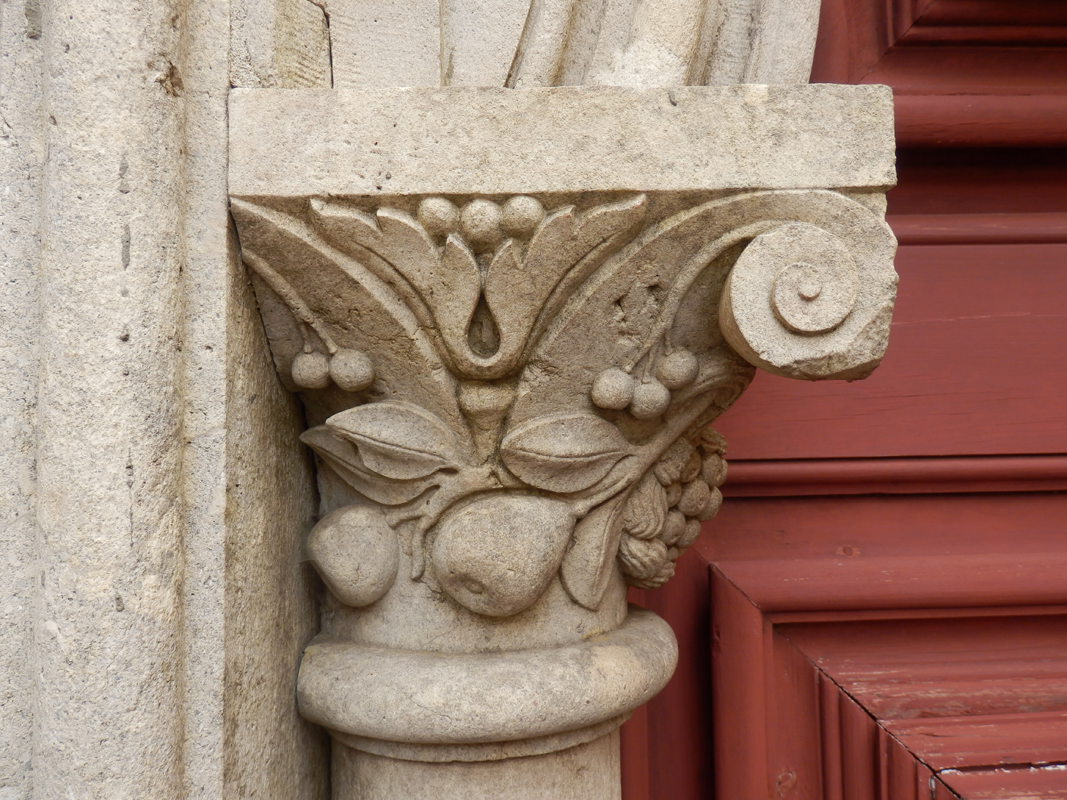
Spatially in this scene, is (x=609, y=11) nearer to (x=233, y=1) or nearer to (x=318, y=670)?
(x=233, y=1)

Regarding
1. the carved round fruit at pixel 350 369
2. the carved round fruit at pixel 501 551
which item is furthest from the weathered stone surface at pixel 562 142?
the carved round fruit at pixel 501 551

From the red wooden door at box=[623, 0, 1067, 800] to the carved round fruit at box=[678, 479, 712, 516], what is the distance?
7.6 inches

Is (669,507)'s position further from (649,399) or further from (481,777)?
(481,777)

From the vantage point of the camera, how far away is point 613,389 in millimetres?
663

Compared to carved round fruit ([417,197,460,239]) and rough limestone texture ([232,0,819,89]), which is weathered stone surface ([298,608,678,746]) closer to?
carved round fruit ([417,197,460,239])

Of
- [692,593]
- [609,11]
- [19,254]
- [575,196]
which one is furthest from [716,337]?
[19,254]

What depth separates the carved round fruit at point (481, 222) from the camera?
0.61 m

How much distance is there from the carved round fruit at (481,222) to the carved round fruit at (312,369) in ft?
0.55

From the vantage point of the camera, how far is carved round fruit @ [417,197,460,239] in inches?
24.1

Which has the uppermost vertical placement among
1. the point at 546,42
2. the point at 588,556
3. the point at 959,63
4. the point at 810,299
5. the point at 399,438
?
the point at 959,63

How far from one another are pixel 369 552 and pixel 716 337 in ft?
1.16

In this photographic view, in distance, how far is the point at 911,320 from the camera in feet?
3.31

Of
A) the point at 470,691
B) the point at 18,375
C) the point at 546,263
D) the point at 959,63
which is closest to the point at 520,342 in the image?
the point at 546,263

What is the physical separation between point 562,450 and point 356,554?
0.66ft
